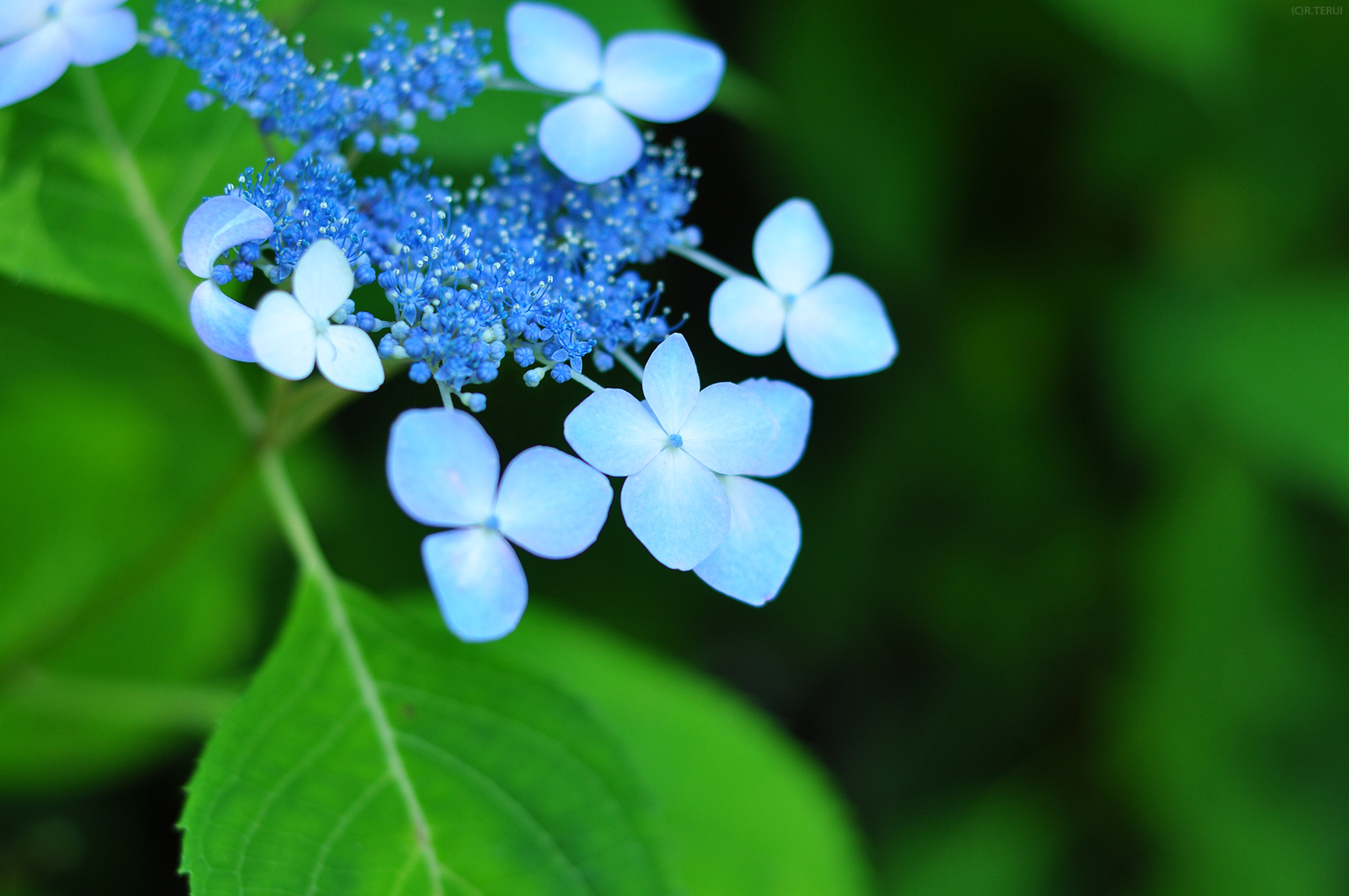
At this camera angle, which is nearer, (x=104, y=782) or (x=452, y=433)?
(x=452, y=433)

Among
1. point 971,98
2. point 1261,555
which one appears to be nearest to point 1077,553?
point 1261,555

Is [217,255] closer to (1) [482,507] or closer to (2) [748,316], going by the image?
(1) [482,507]

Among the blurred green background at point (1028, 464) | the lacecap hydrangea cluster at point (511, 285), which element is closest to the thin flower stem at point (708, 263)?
the lacecap hydrangea cluster at point (511, 285)

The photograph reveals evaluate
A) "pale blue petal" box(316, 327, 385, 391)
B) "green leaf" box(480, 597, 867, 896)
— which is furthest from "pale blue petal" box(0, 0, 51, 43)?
"green leaf" box(480, 597, 867, 896)

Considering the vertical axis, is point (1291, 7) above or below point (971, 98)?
above

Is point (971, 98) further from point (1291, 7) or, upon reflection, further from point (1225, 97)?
point (1291, 7)

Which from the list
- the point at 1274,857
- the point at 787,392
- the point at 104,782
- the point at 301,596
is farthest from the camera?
the point at 1274,857

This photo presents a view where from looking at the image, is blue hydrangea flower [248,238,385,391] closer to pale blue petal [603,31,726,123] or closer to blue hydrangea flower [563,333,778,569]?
blue hydrangea flower [563,333,778,569]

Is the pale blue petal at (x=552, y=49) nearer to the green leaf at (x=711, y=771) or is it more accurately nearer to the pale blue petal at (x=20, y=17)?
the pale blue petal at (x=20, y=17)
